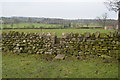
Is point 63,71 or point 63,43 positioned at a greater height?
point 63,43

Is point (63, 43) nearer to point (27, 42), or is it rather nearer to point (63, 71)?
point (27, 42)

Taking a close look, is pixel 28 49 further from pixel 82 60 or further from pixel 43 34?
pixel 82 60

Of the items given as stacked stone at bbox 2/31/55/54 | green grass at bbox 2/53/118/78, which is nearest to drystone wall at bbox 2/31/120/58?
stacked stone at bbox 2/31/55/54

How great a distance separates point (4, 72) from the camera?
198 inches

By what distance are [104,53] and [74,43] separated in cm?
177

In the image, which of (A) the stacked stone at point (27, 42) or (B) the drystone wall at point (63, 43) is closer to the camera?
(B) the drystone wall at point (63, 43)

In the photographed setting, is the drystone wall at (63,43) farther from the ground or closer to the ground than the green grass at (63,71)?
farther from the ground

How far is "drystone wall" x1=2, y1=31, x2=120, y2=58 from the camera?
7230 mm

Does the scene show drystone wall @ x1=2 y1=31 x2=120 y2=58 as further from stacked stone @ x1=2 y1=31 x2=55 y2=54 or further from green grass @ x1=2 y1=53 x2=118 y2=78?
green grass @ x1=2 y1=53 x2=118 y2=78

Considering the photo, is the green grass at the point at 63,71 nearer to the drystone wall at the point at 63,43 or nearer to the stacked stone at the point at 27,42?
the drystone wall at the point at 63,43

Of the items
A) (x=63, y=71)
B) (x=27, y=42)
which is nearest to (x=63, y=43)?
(x=27, y=42)

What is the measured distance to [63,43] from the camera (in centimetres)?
783

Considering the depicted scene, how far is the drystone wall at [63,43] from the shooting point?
23.7 ft

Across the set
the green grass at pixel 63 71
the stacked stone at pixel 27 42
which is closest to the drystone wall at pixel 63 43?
the stacked stone at pixel 27 42
